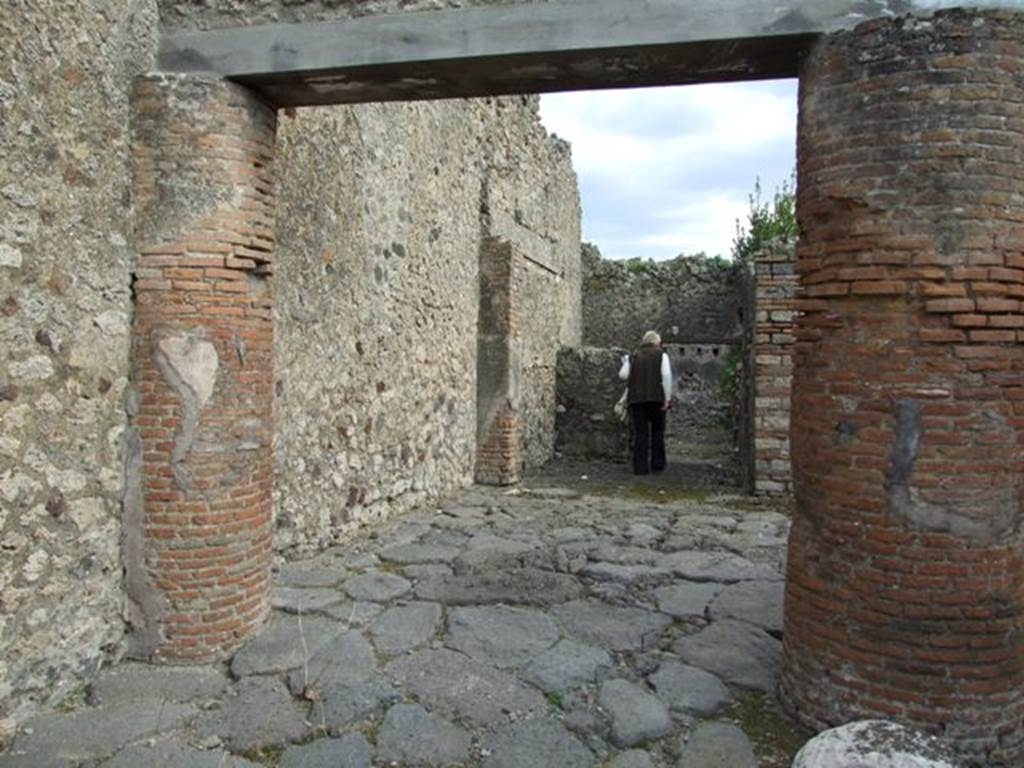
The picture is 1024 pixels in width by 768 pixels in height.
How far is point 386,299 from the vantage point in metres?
6.65

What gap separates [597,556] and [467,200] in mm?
4333

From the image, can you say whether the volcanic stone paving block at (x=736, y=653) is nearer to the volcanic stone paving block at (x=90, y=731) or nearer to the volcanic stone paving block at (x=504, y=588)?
the volcanic stone paving block at (x=504, y=588)

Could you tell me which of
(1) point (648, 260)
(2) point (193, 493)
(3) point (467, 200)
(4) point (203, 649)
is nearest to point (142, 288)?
(2) point (193, 493)

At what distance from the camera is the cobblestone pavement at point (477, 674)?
3201mm

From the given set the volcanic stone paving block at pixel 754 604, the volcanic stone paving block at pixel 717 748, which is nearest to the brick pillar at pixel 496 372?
the volcanic stone paving block at pixel 754 604

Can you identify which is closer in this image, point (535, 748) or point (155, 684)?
point (535, 748)

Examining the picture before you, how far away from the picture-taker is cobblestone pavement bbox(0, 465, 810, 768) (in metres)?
3.20

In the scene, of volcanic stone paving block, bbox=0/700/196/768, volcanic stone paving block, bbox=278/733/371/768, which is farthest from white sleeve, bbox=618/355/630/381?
volcanic stone paving block, bbox=0/700/196/768

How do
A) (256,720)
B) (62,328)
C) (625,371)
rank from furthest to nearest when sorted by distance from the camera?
1. (625,371)
2. (62,328)
3. (256,720)

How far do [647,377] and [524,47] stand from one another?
658 centimetres

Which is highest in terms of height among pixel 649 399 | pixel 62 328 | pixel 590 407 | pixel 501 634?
pixel 62 328

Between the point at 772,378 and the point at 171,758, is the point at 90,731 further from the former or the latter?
the point at 772,378

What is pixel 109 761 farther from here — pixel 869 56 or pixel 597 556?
pixel 869 56

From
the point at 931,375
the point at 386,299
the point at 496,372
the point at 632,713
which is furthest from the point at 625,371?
the point at 931,375
